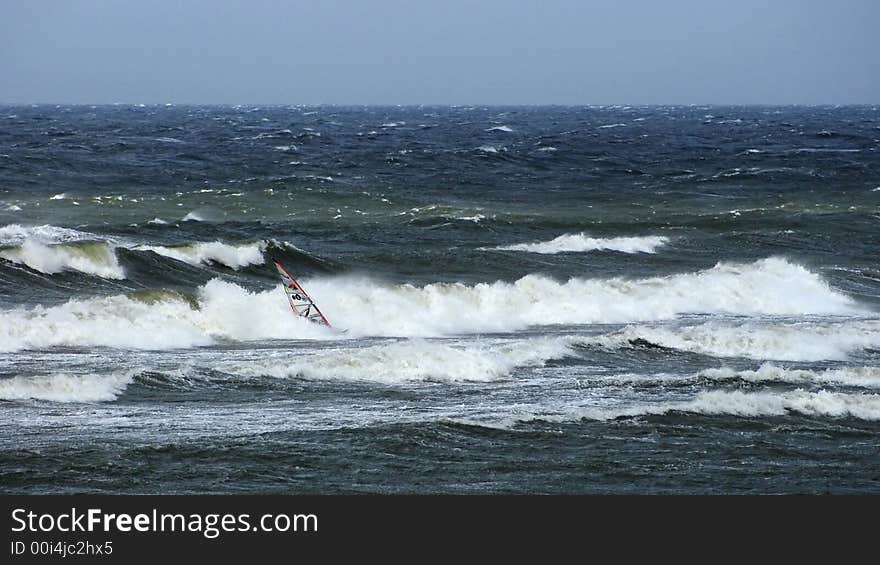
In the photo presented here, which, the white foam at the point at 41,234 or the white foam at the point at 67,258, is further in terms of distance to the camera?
the white foam at the point at 41,234

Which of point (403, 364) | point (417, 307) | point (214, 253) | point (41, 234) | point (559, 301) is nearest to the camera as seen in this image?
point (403, 364)

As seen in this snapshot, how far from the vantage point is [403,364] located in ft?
72.8

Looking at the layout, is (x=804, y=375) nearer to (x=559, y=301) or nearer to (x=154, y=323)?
(x=559, y=301)

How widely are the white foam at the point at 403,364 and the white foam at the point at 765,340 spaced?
125 inches

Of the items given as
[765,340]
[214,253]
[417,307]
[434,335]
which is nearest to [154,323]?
[434,335]

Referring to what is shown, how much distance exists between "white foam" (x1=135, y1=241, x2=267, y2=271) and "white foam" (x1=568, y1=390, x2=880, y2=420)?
17849mm

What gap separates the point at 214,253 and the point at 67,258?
4.34 m

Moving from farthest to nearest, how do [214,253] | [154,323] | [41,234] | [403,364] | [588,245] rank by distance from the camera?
[588,245] → [41,234] → [214,253] → [154,323] → [403,364]

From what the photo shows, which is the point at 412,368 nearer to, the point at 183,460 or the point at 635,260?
the point at 183,460

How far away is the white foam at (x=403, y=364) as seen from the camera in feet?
70.8

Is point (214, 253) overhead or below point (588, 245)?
overhead

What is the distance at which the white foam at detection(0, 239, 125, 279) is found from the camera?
31969 millimetres

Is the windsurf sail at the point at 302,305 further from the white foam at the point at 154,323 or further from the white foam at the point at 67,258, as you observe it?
the white foam at the point at 67,258

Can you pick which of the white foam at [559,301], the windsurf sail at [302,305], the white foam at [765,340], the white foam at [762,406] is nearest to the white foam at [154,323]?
the windsurf sail at [302,305]
